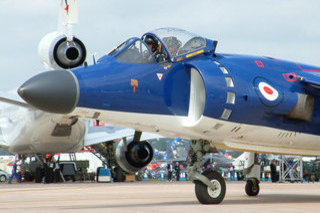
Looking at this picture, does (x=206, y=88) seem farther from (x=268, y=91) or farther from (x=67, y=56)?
(x=67, y=56)

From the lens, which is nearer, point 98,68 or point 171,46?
point 98,68

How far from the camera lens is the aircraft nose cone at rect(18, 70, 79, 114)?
10000 mm

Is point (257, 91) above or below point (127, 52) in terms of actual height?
below

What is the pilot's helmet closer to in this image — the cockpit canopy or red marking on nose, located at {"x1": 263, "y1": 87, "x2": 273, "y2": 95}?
the cockpit canopy

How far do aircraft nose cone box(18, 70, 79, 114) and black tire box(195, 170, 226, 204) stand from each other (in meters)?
3.01

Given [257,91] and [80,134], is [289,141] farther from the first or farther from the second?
[80,134]

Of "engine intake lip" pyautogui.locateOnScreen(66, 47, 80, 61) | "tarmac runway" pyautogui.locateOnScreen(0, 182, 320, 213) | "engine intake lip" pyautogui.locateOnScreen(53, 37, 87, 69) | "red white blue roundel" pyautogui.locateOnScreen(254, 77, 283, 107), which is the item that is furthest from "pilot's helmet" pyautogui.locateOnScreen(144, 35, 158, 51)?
"engine intake lip" pyautogui.locateOnScreen(66, 47, 80, 61)

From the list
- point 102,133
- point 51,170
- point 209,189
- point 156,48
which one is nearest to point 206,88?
point 156,48

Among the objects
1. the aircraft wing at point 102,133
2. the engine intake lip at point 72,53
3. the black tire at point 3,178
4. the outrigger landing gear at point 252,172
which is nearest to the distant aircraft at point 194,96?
the outrigger landing gear at point 252,172

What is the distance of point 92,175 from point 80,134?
10963 millimetres

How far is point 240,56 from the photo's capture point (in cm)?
1261

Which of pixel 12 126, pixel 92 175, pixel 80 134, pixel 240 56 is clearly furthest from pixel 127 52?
pixel 92 175

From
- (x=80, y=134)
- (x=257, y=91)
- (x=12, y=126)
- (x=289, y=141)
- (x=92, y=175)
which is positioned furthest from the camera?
(x=92, y=175)

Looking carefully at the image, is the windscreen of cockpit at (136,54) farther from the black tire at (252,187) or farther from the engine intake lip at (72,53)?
the engine intake lip at (72,53)
